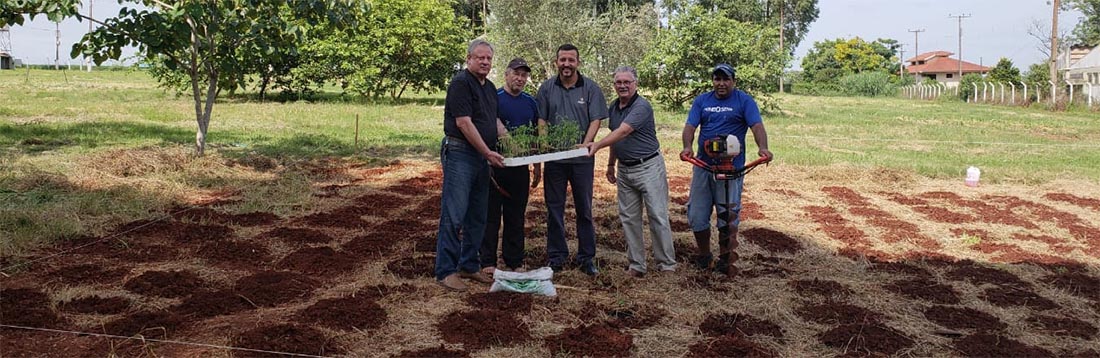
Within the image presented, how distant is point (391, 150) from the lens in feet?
37.3

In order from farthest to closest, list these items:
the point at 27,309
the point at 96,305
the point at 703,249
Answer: the point at 703,249 < the point at 96,305 < the point at 27,309

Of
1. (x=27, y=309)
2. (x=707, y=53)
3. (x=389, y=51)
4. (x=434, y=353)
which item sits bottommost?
(x=434, y=353)

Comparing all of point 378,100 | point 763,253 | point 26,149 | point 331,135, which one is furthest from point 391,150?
point 378,100

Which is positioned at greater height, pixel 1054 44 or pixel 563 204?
pixel 1054 44

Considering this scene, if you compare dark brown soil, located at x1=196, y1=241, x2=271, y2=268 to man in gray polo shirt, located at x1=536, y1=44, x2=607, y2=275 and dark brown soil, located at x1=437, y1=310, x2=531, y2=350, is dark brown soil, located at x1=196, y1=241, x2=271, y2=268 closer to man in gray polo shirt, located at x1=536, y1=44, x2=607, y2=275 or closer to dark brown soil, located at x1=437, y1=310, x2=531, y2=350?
dark brown soil, located at x1=437, y1=310, x2=531, y2=350

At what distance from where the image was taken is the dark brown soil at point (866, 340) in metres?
3.56

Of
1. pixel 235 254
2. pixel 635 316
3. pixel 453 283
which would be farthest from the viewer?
pixel 235 254

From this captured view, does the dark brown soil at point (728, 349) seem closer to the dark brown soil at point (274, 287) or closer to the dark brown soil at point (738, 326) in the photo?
the dark brown soil at point (738, 326)

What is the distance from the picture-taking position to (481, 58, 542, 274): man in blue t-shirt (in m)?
4.52

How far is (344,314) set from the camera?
Answer: 12.6 feet

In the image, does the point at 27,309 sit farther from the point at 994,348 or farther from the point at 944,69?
the point at 944,69

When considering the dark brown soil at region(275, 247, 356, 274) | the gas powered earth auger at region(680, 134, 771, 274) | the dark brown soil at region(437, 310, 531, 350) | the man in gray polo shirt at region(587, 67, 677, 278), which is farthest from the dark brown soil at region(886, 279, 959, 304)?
the dark brown soil at region(275, 247, 356, 274)

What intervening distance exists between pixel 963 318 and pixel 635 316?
1.67 m

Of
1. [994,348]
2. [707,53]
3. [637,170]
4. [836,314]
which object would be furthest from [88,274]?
[707,53]
